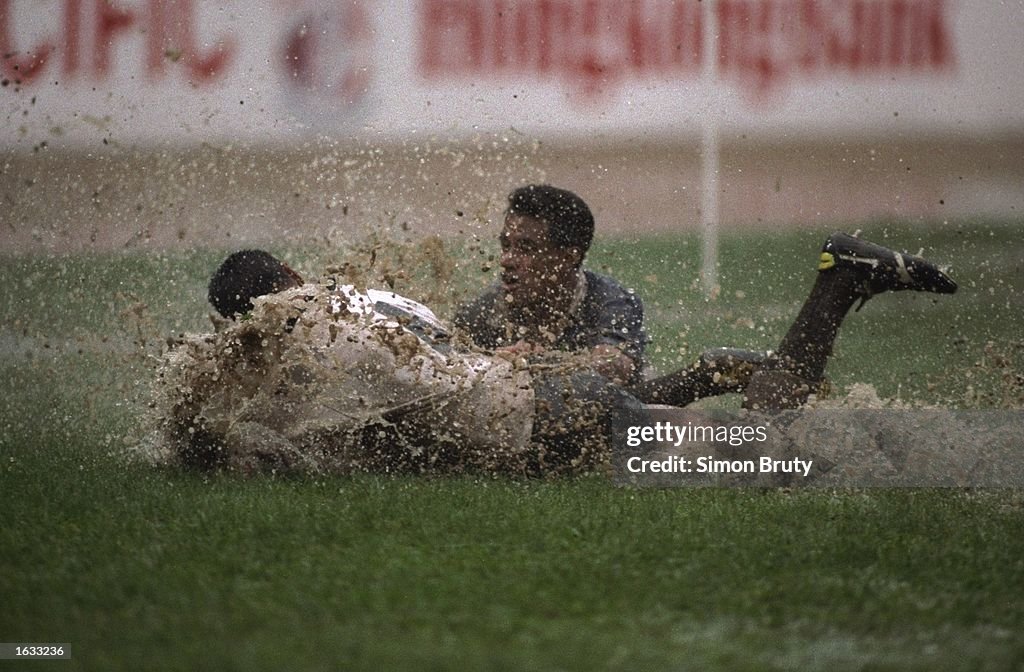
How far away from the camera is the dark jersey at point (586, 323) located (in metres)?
5.78

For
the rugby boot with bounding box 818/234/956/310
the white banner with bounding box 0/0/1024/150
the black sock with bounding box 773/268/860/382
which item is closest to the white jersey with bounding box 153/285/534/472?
the black sock with bounding box 773/268/860/382

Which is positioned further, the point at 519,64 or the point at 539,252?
the point at 519,64

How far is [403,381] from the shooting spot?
16.7 ft

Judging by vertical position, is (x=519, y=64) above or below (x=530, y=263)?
above

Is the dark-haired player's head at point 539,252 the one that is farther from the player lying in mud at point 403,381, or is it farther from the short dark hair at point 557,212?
the player lying in mud at point 403,381

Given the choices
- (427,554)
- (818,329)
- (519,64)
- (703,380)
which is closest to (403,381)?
(427,554)

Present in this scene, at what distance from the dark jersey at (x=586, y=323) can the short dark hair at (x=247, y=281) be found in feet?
2.45

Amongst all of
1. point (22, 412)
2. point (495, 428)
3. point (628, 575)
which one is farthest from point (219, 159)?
point (628, 575)

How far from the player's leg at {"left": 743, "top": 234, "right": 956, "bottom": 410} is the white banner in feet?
17.4

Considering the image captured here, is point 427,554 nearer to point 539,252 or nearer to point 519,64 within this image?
point 539,252

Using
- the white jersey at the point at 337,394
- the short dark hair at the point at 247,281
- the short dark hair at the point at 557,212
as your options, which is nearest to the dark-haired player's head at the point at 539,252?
the short dark hair at the point at 557,212

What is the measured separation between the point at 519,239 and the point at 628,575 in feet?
7.25

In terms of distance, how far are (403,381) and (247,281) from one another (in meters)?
0.74

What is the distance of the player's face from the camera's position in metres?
5.82
